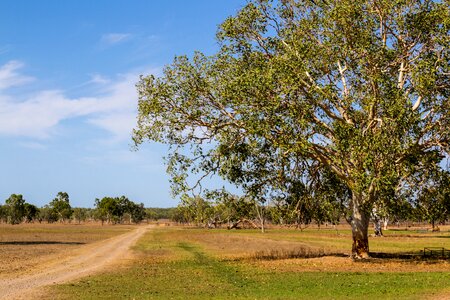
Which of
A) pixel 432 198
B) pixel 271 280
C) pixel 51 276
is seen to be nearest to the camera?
pixel 271 280

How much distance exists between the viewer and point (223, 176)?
137 feet

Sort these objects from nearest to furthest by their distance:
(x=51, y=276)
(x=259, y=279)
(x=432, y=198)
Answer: (x=259, y=279) → (x=51, y=276) → (x=432, y=198)

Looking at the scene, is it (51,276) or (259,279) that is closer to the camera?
(259,279)

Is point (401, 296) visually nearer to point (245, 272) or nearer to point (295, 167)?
point (245, 272)

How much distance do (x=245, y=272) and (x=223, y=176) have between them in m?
8.88

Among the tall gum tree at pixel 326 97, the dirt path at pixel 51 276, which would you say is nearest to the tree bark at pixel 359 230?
the tall gum tree at pixel 326 97

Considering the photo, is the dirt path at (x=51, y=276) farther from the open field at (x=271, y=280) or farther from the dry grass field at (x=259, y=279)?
the open field at (x=271, y=280)

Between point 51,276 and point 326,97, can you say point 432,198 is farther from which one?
point 51,276

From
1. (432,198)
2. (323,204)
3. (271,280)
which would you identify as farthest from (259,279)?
(432,198)

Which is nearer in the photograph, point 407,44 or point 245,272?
point 245,272


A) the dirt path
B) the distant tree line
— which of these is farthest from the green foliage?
the dirt path

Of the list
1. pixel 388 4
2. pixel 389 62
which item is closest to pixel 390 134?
pixel 389 62

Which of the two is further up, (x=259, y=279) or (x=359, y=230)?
(x=359, y=230)

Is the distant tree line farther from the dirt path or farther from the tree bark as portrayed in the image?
the dirt path
